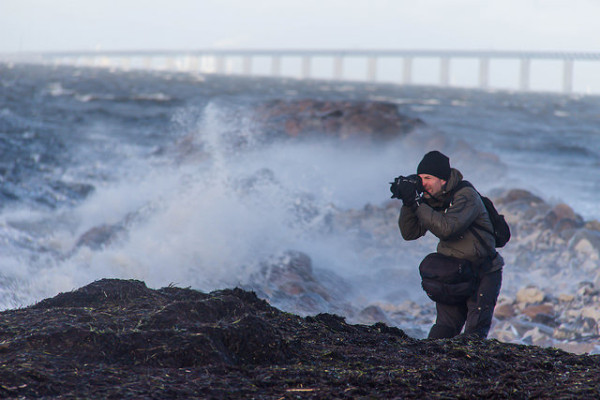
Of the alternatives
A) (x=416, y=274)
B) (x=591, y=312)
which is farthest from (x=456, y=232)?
(x=416, y=274)

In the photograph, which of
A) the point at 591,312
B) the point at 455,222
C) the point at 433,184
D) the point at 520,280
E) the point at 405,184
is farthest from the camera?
the point at 520,280

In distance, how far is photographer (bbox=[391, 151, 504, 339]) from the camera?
3.83 metres

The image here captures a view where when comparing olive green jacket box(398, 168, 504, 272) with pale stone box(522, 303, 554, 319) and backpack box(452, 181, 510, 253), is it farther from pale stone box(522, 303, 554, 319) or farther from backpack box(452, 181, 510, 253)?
pale stone box(522, 303, 554, 319)

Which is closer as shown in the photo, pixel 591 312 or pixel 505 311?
pixel 591 312

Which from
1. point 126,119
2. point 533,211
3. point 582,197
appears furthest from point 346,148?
point 126,119

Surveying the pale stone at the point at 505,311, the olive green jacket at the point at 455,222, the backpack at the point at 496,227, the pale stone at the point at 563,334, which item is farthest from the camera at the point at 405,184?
the pale stone at the point at 505,311

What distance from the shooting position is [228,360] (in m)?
2.90

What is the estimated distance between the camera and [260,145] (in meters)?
16.7

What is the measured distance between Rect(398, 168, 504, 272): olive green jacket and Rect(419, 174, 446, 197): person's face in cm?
3

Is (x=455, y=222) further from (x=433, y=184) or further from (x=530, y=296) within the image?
(x=530, y=296)

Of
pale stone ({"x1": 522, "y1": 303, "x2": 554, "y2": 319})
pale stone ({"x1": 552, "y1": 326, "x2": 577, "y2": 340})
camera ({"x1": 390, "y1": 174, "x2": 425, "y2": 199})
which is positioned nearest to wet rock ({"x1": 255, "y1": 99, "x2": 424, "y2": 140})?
pale stone ({"x1": 522, "y1": 303, "x2": 554, "y2": 319})

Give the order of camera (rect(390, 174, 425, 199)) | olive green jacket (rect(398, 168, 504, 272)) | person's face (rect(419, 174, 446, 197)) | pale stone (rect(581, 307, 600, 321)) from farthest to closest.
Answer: pale stone (rect(581, 307, 600, 321)) < person's face (rect(419, 174, 446, 197)) < olive green jacket (rect(398, 168, 504, 272)) < camera (rect(390, 174, 425, 199))

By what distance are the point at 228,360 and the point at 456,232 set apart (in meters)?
1.67

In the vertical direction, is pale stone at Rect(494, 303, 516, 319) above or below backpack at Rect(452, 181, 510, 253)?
below
